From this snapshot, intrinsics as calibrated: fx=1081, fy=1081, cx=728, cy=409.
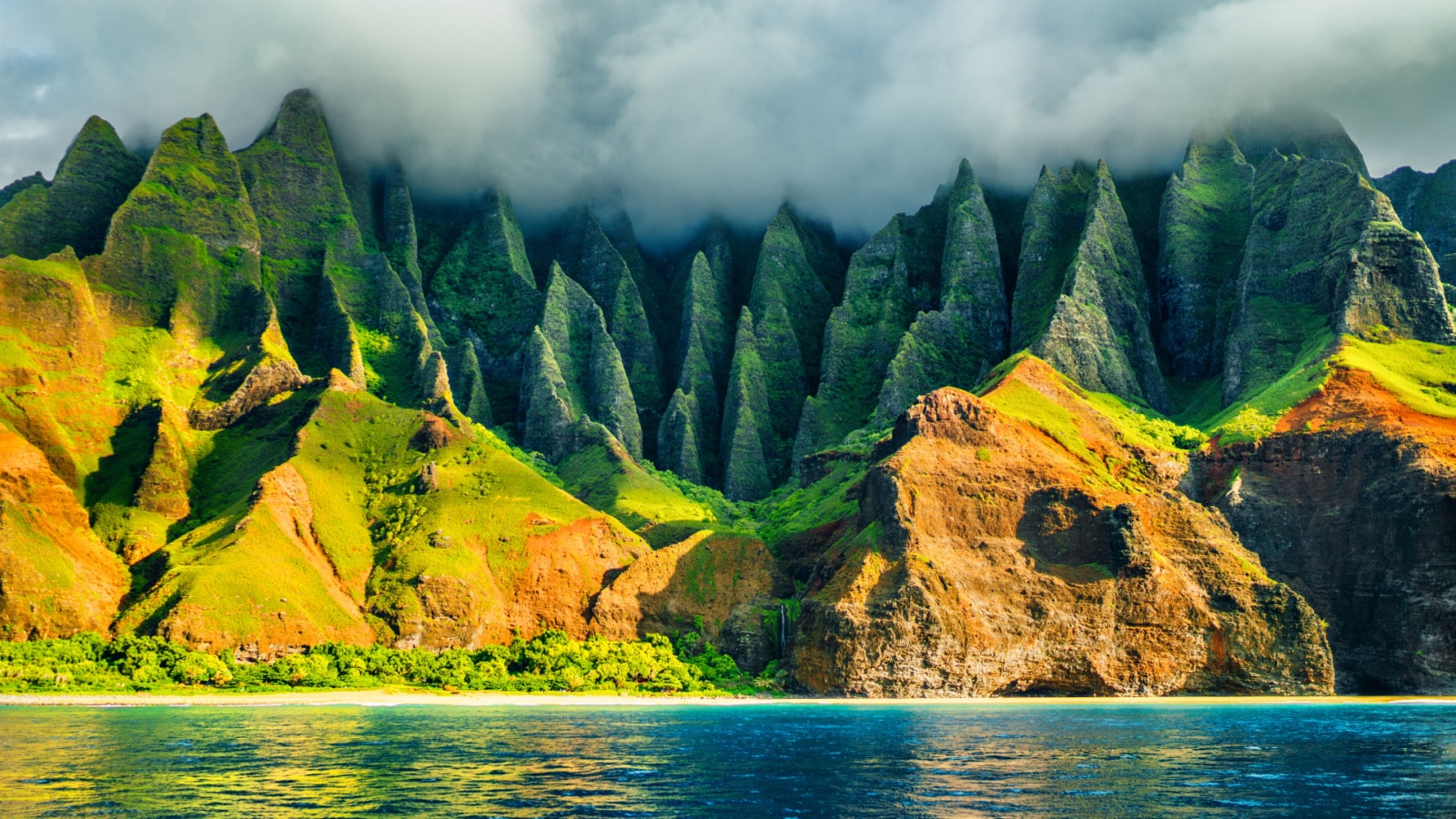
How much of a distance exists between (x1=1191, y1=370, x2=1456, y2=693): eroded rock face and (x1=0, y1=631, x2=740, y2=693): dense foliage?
245 ft

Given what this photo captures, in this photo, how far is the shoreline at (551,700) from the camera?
354 ft

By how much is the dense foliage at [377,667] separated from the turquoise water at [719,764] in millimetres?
13950

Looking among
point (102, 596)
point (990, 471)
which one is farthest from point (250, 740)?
point (990, 471)

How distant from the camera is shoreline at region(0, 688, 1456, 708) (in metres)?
108

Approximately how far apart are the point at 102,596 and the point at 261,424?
44.2 meters

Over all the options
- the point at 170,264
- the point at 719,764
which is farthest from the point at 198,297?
the point at 719,764

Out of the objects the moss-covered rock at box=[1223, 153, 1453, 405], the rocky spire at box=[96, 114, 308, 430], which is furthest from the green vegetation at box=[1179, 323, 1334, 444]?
the rocky spire at box=[96, 114, 308, 430]

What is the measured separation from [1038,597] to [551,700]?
5988cm

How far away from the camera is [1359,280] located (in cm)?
17325

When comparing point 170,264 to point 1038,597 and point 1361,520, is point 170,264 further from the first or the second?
point 1361,520

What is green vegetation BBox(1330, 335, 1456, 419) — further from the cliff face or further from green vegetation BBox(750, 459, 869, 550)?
green vegetation BBox(750, 459, 869, 550)

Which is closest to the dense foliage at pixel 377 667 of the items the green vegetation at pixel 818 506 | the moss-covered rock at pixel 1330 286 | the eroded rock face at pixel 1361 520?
the green vegetation at pixel 818 506

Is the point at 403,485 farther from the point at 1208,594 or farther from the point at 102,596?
the point at 1208,594

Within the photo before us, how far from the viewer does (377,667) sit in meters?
129
